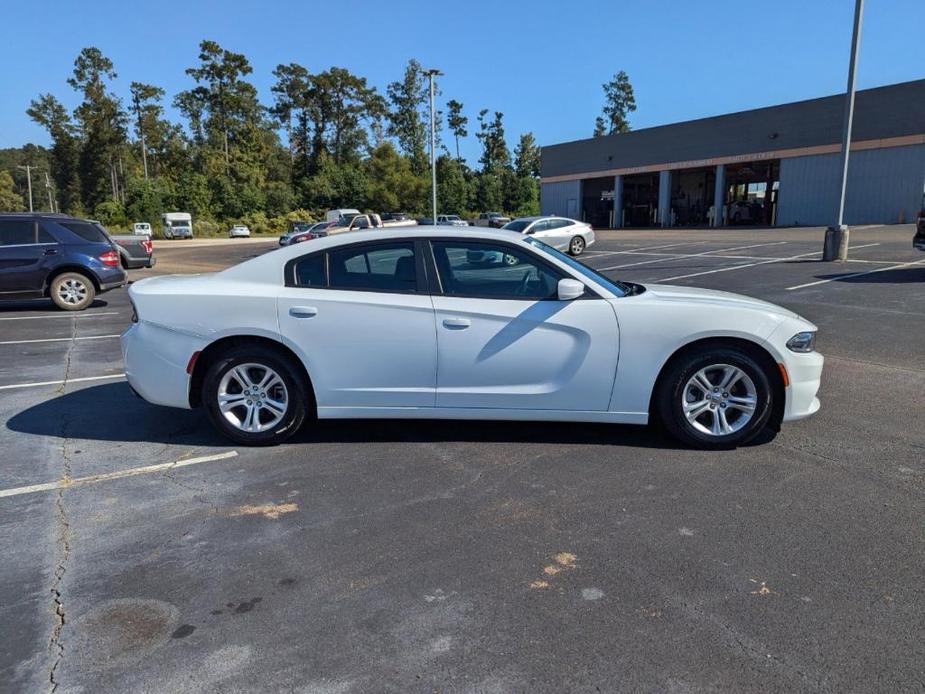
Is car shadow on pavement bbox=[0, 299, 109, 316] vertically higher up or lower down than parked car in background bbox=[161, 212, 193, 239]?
lower down

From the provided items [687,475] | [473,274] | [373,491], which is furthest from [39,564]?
[687,475]

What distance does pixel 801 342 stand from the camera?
4.80 m

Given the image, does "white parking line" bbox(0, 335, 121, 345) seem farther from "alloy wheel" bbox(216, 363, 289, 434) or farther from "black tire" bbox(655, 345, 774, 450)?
"black tire" bbox(655, 345, 774, 450)

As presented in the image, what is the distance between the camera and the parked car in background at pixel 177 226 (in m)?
65.4

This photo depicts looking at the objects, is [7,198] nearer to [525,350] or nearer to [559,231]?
[559,231]

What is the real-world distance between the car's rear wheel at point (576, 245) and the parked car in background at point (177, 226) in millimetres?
48914

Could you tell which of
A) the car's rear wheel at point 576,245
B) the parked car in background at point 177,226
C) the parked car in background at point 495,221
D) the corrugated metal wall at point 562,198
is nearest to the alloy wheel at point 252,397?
the car's rear wheel at point 576,245

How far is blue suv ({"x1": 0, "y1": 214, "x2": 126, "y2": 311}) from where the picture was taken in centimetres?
1212

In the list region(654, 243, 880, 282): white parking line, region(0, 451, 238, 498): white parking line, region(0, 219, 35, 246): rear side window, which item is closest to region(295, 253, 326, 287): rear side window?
region(0, 451, 238, 498): white parking line

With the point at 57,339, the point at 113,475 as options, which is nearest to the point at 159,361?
the point at 113,475

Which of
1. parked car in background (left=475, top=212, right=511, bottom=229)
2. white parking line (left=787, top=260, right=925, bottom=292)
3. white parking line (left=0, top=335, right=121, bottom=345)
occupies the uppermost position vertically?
parked car in background (left=475, top=212, right=511, bottom=229)

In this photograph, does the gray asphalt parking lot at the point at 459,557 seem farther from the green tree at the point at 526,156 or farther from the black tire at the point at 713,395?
the green tree at the point at 526,156

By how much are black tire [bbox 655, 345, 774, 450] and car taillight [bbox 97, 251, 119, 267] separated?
11.7 metres

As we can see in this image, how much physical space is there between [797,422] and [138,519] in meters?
4.73
